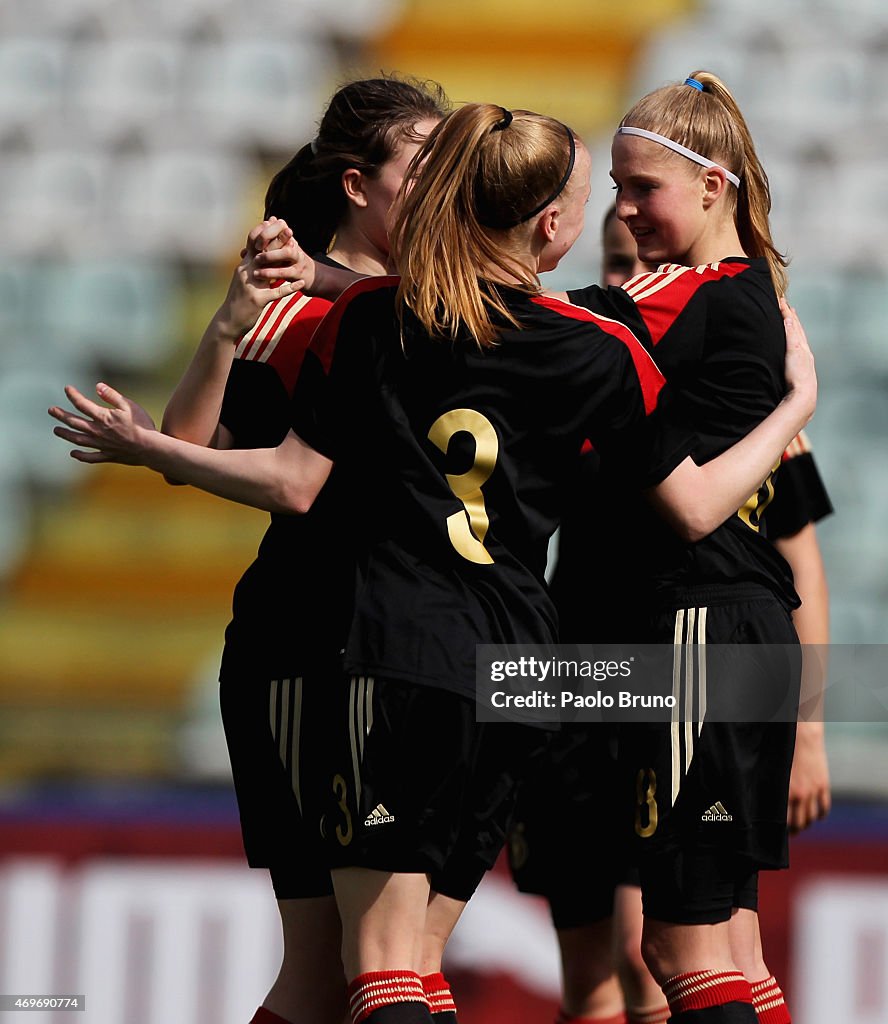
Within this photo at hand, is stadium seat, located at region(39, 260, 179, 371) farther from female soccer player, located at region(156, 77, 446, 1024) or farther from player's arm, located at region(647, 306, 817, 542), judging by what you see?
player's arm, located at region(647, 306, 817, 542)

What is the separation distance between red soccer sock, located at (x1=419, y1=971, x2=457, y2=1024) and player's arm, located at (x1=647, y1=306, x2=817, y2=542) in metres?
0.74

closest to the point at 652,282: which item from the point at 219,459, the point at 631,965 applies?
the point at 219,459

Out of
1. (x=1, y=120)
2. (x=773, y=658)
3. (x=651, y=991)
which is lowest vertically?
(x=651, y=991)

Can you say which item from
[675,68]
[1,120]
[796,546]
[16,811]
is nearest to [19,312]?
[1,120]

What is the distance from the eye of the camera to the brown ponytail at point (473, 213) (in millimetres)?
1966

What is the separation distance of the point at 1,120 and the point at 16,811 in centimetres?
269

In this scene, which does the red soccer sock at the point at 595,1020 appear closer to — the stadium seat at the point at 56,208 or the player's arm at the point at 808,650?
the player's arm at the point at 808,650

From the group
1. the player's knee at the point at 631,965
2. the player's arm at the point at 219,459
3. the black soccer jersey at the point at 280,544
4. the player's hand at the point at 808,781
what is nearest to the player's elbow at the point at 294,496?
the player's arm at the point at 219,459

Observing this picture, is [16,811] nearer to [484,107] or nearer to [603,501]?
[603,501]

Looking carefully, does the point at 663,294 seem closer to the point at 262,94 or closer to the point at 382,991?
the point at 382,991

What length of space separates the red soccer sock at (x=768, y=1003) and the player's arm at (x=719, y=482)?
2.55ft

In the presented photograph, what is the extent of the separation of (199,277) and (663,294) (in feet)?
11.1

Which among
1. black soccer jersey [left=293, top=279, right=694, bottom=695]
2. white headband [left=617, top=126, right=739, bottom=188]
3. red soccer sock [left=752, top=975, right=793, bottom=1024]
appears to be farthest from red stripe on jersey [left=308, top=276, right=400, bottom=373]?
red soccer sock [left=752, top=975, right=793, bottom=1024]

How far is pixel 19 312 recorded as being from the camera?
5.32 meters
